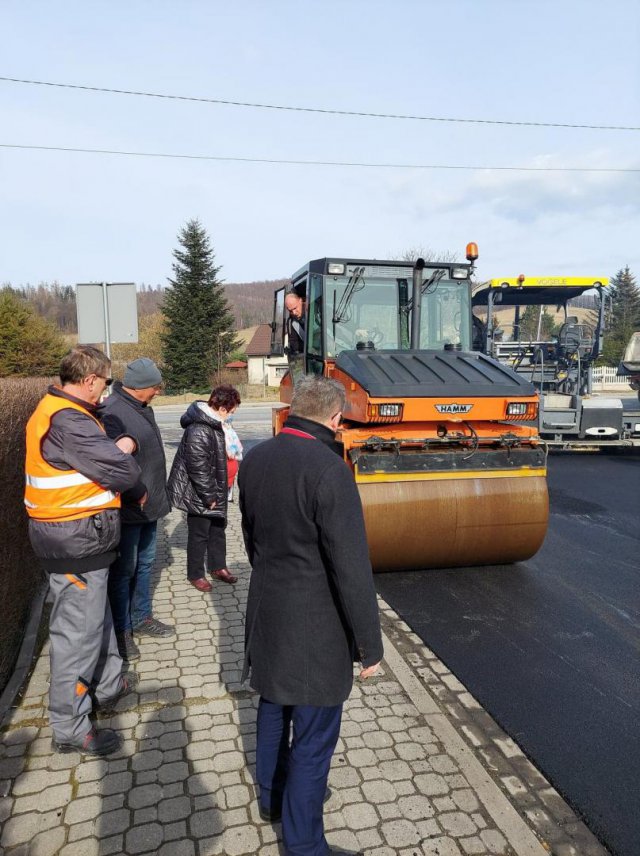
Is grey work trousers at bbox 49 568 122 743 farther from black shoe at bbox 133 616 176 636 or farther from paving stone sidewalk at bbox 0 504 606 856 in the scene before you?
black shoe at bbox 133 616 176 636

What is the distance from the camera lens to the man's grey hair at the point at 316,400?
2.27 metres

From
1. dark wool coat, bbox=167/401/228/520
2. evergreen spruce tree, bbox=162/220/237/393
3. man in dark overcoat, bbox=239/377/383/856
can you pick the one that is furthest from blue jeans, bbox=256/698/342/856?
evergreen spruce tree, bbox=162/220/237/393

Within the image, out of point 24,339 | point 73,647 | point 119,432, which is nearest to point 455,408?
point 119,432

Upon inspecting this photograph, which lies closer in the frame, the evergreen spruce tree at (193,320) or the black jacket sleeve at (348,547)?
the black jacket sleeve at (348,547)

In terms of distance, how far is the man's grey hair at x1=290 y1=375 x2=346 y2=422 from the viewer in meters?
2.27

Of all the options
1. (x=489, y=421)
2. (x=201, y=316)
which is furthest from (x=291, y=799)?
(x=201, y=316)

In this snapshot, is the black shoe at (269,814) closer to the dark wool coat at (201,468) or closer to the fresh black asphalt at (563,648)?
the fresh black asphalt at (563,648)

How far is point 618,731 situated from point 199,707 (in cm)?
219

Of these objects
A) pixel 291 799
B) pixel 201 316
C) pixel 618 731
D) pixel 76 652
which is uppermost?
pixel 201 316

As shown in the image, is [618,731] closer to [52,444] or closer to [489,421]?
[489,421]

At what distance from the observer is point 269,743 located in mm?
2381

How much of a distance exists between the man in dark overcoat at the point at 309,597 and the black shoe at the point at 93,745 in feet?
3.44

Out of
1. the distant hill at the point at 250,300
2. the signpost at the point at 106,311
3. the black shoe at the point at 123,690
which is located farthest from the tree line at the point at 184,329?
the distant hill at the point at 250,300

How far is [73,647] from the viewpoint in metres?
2.83
